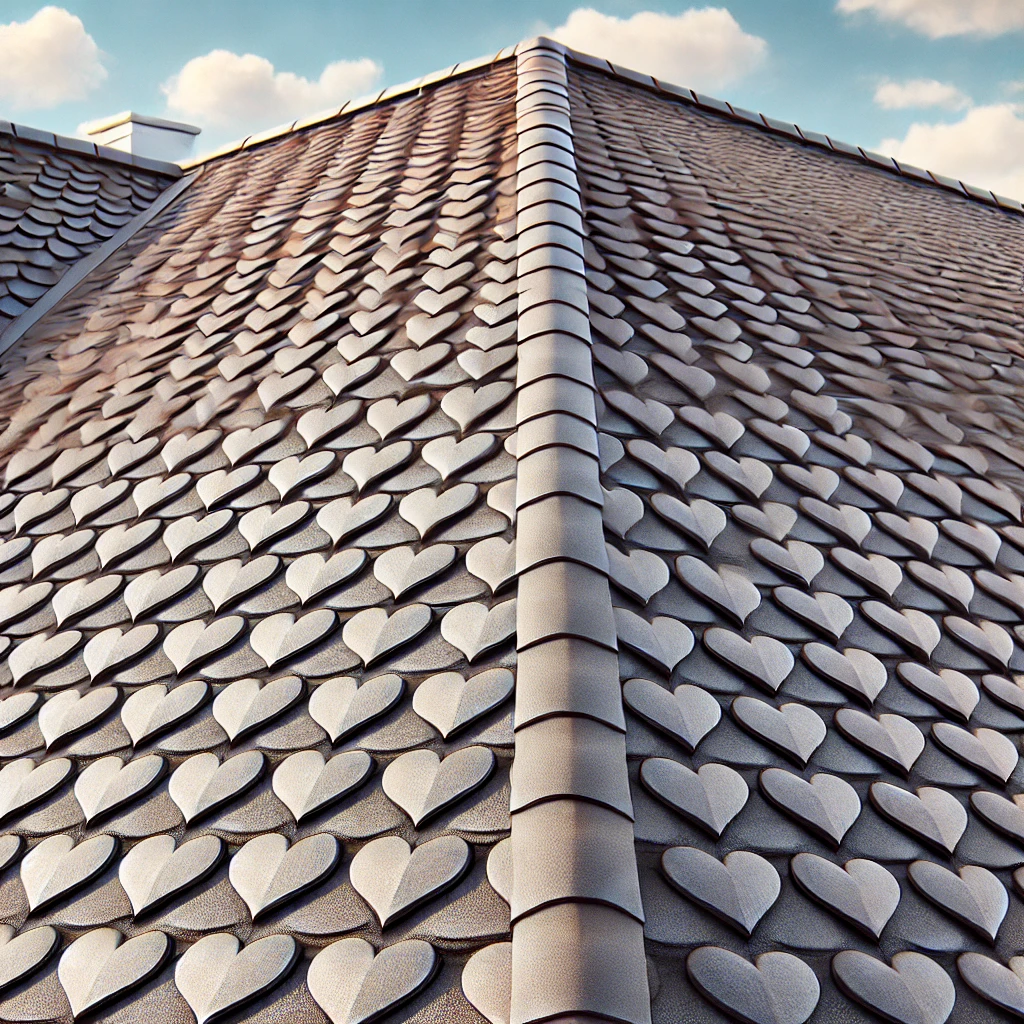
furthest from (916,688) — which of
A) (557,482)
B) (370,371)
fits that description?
(370,371)

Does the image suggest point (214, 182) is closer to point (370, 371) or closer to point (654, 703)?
point (370, 371)

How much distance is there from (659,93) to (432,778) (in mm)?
8142

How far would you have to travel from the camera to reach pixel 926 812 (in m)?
2.90

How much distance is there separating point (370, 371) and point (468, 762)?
8.02 ft

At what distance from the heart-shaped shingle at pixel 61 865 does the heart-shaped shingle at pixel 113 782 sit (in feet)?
0.37

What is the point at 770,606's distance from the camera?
349 cm

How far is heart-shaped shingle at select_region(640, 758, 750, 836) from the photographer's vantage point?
261 cm

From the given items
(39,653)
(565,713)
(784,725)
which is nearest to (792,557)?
(784,725)

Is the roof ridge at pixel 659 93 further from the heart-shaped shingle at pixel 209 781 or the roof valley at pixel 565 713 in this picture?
the heart-shaped shingle at pixel 209 781

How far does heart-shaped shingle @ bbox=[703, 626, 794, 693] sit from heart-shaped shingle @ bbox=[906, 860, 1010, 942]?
714 mm

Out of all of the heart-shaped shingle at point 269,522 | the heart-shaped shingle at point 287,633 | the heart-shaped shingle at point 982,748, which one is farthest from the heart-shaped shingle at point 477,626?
the heart-shaped shingle at point 982,748

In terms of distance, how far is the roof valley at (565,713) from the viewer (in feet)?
6.86

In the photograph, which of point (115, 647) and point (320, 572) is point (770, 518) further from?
point (115, 647)

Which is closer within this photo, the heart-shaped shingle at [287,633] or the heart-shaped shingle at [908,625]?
the heart-shaped shingle at [287,633]
